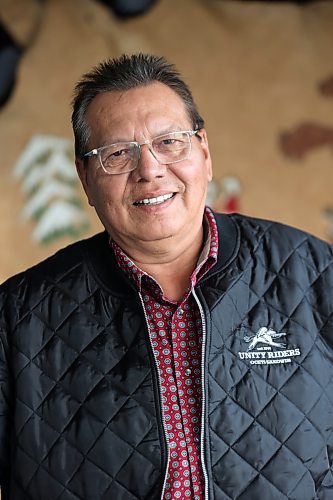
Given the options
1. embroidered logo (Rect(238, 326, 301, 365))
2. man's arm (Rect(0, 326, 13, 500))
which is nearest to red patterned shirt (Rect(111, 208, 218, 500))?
embroidered logo (Rect(238, 326, 301, 365))

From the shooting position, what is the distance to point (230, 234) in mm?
2064

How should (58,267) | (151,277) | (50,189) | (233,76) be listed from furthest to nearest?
(233,76)
(50,189)
(58,267)
(151,277)

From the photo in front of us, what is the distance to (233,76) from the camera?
4230mm

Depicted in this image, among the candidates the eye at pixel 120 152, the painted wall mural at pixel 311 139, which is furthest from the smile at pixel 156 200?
the painted wall mural at pixel 311 139

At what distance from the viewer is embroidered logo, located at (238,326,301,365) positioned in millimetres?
1897

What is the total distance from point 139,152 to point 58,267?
338mm

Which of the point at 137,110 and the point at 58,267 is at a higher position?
the point at 137,110

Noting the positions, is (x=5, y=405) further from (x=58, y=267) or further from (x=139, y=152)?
(x=139, y=152)

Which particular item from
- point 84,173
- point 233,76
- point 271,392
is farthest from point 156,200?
point 233,76

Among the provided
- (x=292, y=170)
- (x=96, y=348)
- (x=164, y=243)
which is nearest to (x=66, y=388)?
(x=96, y=348)

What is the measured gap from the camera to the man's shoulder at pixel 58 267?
2.04m

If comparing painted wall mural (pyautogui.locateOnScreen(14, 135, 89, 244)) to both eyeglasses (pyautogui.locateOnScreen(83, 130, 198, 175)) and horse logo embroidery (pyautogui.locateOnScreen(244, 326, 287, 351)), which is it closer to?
eyeglasses (pyautogui.locateOnScreen(83, 130, 198, 175))

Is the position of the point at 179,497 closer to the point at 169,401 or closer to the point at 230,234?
the point at 169,401

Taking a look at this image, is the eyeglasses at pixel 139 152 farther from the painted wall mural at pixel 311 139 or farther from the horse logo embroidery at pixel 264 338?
the painted wall mural at pixel 311 139
